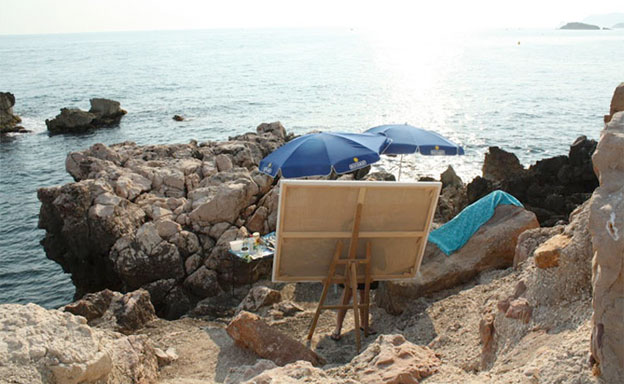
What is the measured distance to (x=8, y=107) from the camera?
46406 millimetres

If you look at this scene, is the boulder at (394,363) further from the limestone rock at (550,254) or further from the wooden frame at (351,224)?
the wooden frame at (351,224)

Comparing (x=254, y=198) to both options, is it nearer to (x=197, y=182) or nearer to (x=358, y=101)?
(x=197, y=182)

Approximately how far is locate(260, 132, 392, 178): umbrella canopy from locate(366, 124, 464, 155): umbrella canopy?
1.18 metres

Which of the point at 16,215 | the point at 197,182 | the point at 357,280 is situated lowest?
the point at 16,215

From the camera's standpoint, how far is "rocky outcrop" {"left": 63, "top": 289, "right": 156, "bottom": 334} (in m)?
10.4

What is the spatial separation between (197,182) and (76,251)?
4.71 metres

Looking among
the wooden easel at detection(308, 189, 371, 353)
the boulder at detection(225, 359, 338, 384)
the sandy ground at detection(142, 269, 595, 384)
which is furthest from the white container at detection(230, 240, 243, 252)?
the boulder at detection(225, 359, 338, 384)

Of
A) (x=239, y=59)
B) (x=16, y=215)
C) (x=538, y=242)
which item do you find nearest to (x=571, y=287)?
(x=538, y=242)

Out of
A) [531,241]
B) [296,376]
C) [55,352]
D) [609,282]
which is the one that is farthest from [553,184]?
[55,352]

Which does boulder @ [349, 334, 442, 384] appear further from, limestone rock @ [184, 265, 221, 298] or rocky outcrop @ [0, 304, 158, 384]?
limestone rock @ [184, 265, 221, 298]

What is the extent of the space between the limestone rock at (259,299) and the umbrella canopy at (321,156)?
9.14 ft

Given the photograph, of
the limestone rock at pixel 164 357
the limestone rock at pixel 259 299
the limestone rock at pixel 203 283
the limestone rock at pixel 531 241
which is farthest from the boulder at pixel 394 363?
the limestone rock at pixel 203 283

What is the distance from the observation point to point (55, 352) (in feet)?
20.3

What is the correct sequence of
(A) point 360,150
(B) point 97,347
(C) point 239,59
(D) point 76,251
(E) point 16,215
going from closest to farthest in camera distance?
1. (B) point 97,347
2. (A) point 360,150
3. (D) point 76,251
4. (E) point 16,215
5. (C) point 239,59
